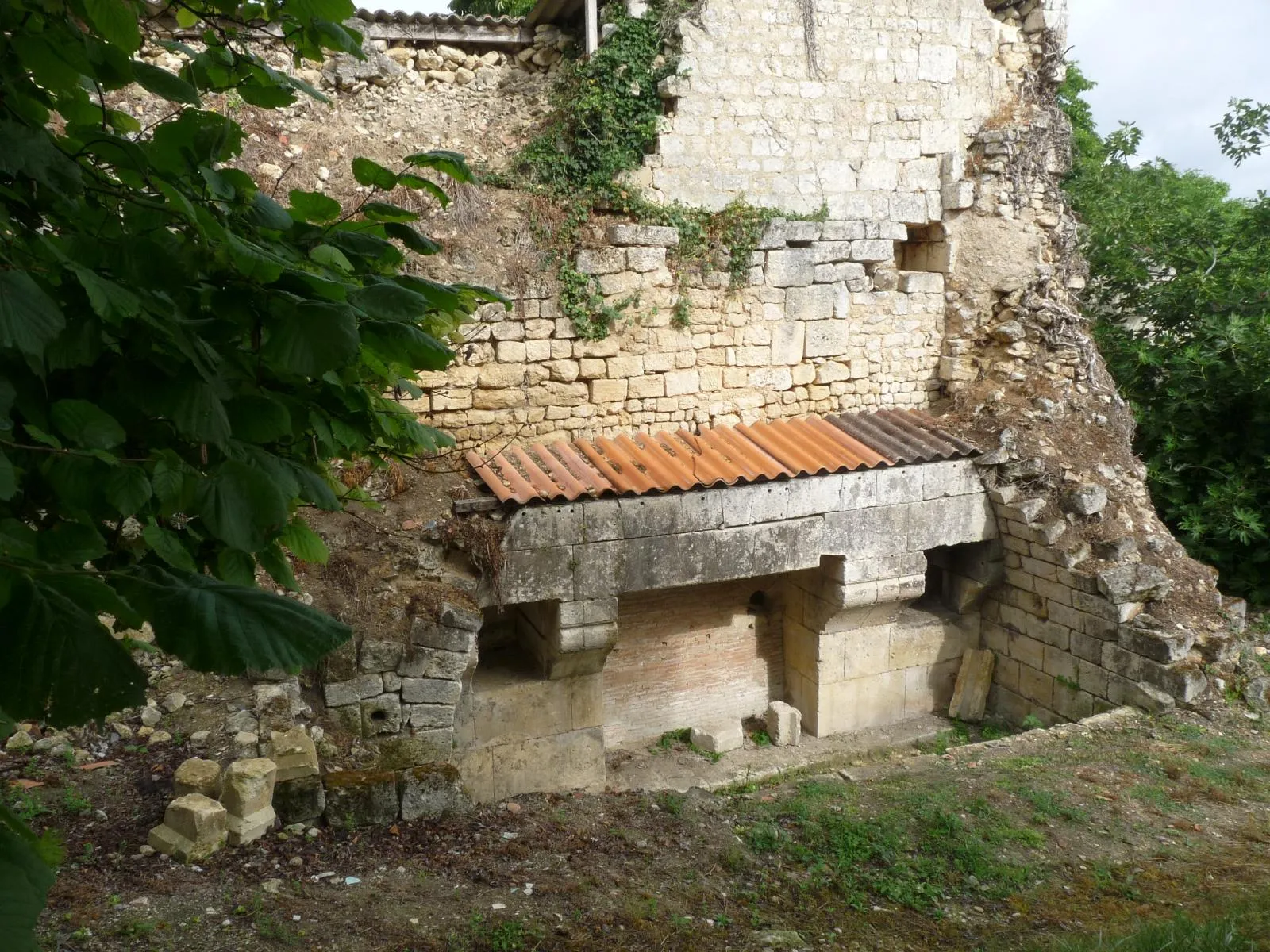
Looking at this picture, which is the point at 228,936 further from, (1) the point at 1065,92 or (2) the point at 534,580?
(1) the point at 1065,92

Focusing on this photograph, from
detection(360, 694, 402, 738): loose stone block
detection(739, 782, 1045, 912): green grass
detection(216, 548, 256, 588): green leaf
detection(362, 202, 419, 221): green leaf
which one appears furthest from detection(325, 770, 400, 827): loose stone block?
detection(362, 202, 419, 221): green leaf

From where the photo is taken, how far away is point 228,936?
4148 millimetres

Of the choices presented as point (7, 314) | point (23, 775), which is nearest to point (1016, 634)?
point (23, 775)

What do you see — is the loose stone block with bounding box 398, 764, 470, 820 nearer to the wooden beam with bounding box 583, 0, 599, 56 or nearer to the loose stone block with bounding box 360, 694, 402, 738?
the loose stone block with bounding box 360, 694, 402, 738

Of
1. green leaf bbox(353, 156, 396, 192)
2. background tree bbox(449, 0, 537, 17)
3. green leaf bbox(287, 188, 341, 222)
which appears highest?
background tree bbox(449, 0, 537, 17)

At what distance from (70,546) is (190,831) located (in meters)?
3.35

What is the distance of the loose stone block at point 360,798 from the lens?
5535 mm

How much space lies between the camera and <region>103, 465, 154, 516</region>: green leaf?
6.63 feet

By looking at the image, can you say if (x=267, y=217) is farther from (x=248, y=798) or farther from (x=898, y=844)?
(x=898, y=844)

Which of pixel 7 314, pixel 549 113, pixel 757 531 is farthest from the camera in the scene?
pixel 549 113

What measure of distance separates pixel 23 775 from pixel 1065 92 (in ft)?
54.4

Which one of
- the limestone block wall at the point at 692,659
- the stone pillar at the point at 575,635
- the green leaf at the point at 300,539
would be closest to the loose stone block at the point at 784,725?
the limestone block wall at the point at 692,659

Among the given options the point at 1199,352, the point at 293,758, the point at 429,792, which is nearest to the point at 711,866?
the point at 429,792

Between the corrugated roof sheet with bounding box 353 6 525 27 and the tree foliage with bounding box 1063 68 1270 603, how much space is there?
754 centimetres
